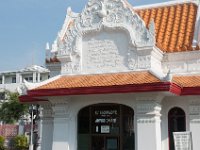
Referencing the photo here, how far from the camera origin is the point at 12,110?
40.3 metres

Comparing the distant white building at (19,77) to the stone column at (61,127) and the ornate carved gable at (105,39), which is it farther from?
the stone column at (61,127)

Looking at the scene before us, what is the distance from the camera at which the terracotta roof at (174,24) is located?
14492mm

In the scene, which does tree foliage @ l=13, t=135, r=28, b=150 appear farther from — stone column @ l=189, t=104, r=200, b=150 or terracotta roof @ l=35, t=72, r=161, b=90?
stone column @ l=189, t=104, r=200, b=150

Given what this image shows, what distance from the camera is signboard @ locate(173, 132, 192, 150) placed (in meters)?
12.1

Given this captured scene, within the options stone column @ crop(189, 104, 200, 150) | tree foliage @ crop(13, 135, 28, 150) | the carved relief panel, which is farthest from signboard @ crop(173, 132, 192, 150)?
tree foliage @ crop(13, 135, 28, 150)

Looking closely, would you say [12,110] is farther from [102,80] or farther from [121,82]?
[121,82]

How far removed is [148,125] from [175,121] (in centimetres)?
148

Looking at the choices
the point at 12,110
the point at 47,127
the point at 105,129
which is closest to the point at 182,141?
the point at 105,129

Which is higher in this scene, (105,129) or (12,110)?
(12,110)

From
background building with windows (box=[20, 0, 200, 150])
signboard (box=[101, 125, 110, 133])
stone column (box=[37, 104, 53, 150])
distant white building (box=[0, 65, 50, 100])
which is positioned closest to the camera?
background building with windows (box=[20, 0, 200, 150])

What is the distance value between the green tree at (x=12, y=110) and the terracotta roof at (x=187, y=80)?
2844 cm

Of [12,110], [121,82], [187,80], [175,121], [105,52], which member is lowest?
[175,121]

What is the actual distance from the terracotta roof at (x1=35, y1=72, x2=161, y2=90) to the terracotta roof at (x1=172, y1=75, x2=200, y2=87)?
1.08 metres

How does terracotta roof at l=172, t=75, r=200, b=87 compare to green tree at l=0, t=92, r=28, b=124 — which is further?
green tree at l=0, t=92, r=28, b=124
